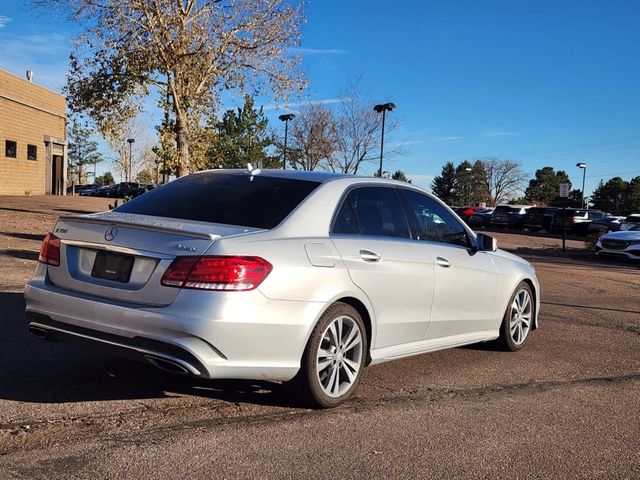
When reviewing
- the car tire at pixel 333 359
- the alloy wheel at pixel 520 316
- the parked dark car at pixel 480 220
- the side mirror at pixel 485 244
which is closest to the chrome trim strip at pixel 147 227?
the car tire at pixel 333 359

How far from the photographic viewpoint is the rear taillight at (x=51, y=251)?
4622 mm

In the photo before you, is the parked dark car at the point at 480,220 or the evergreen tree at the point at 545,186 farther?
the evergreen tree at the point at 545,186

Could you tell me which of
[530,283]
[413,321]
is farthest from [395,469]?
[530,283]

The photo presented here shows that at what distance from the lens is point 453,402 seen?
16.1 ft

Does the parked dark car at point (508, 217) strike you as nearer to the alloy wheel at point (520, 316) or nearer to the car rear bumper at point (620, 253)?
the car rear bumper at point (620, 253)

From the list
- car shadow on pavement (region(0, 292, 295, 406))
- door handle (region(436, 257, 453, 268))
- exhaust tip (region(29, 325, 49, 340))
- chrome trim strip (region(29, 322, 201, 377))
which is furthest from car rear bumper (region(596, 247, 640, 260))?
exhaust tip (region(29, 325, 49, 340))

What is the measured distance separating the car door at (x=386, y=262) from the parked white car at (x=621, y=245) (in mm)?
16468

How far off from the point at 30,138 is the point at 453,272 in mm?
37063

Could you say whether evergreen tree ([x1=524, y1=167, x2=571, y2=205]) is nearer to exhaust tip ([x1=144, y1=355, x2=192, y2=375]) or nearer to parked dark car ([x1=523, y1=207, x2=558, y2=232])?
parked dark car ([x1=523, y1=207, x2=558, y2=232])

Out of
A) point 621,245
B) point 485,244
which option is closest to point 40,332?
point 485,244

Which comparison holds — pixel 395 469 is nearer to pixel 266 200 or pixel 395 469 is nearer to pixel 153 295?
pixel 153 295

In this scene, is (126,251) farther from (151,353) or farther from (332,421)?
(332,421)

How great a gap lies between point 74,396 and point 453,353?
363cm

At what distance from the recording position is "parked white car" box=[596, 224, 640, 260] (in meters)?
19.6
